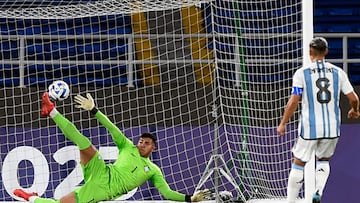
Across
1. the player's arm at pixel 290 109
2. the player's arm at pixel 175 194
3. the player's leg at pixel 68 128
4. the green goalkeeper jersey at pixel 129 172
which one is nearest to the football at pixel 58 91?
the player's leg at pixel 68 128

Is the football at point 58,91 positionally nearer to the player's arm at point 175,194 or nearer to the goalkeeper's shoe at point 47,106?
the goalkeeper's shoe at point 47,106

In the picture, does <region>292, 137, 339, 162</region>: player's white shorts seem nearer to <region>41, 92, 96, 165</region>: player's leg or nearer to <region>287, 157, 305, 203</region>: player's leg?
<region>287, 157, 305, 203</region>: player's leg

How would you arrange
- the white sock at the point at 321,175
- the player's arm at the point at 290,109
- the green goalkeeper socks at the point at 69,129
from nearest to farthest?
the player's arm at the point at 290,109, the white sock at the point at 321,175, the green goalkeeper socks at the point at 69,129

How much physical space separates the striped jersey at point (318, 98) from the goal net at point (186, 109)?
319cm

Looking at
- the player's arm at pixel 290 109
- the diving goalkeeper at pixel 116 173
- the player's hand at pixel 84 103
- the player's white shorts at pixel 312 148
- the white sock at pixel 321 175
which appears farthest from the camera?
the diving goalkeeper at pixel 116 173

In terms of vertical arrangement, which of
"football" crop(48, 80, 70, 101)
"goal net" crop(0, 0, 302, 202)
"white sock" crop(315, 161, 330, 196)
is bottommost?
"goal net" crop(0, 0, 302, 202)

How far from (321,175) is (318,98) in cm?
69

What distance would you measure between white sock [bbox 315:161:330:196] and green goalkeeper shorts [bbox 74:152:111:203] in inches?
93.3

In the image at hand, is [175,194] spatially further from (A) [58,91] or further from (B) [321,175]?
(B) [321,175]

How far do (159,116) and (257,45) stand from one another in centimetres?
162

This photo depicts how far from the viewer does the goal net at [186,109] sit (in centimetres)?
1259

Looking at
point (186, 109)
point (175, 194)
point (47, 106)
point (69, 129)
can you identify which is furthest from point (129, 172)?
point (186, 109)

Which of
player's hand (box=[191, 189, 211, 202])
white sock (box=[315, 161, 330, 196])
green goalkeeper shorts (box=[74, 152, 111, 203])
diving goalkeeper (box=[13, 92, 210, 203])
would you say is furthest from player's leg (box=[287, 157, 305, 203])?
green goalkeeper shorts (box=[74, 152, 111, 203])

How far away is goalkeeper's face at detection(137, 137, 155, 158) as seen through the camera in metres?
10.6
